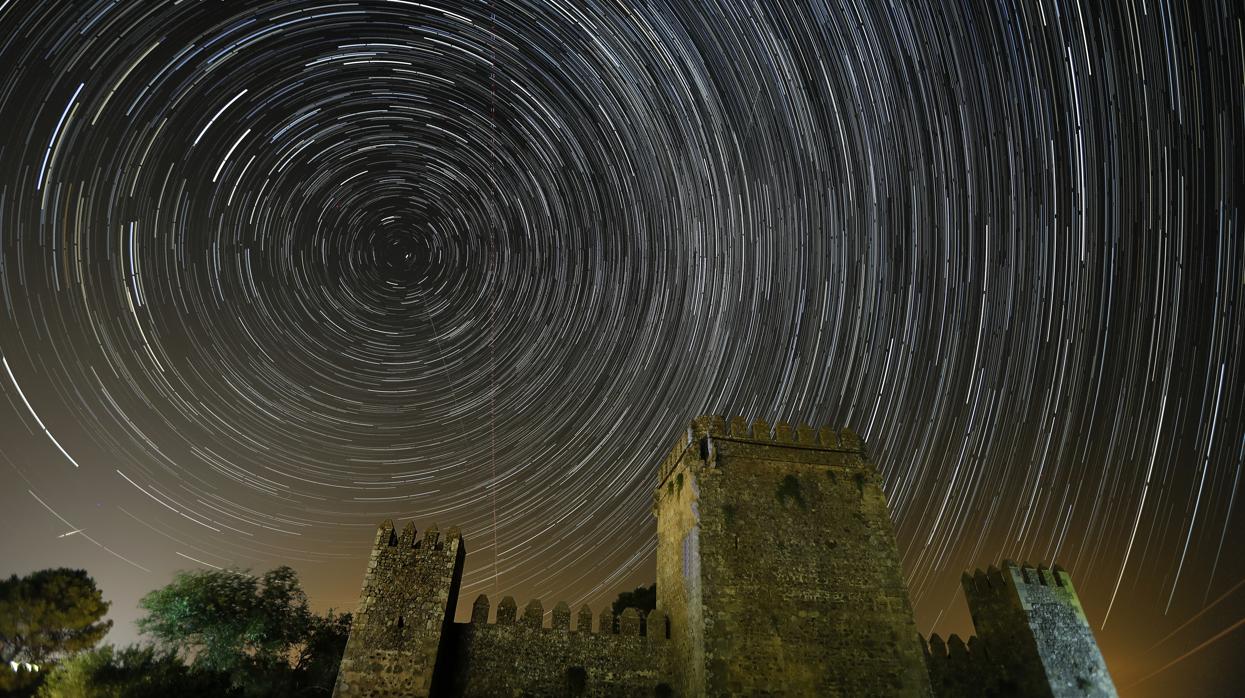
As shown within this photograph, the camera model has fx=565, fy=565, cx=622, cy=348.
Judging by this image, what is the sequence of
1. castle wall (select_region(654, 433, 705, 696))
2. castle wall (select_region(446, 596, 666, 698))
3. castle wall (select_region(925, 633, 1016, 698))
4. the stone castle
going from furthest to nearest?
castle wall (select_region(925, 633, 1016, 698))
castle wall (select_region(446, 596, 666, 698))
castle wall (select_region(654, 433, 705, 696))
the stone castle

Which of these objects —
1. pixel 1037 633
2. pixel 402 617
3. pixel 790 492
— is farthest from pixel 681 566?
pixel 1037 633

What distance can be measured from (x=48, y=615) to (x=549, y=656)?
33696 mm

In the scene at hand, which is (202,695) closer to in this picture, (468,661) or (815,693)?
(468,661)

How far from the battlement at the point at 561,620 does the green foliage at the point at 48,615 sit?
1185 inches

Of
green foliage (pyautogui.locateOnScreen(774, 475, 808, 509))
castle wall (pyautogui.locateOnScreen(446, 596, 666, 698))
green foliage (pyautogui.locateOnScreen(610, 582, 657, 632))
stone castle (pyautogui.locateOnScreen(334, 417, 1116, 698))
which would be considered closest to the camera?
stone castle (pyautogui.locateOnScreen(334, 417, 1116, 698))

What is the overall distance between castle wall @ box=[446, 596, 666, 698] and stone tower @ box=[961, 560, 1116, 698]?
13332 mm

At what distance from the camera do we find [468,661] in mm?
14969

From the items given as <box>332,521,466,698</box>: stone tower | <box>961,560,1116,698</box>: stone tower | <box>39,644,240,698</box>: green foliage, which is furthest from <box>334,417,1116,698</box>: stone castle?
<box>39,644,240,698</box>: green foliage

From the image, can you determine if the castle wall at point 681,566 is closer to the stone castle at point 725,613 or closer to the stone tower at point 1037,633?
the stone castle at point 725,613

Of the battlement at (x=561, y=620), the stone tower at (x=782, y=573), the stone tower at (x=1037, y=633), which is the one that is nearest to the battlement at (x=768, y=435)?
the stone tower at (x=782, y=573)

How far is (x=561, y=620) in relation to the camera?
16.1 metres

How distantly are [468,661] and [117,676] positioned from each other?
1264cm

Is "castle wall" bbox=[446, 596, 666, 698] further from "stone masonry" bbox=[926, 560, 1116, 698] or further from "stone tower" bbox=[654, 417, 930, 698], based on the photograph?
"stone masonry" bbox=[926, 560, 1116, 698]

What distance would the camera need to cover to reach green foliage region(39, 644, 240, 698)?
16875 mm
